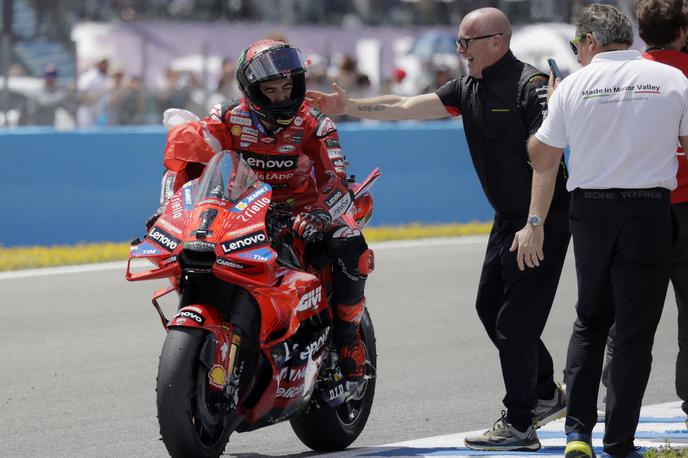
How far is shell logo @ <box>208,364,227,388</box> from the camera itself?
5.27 metres

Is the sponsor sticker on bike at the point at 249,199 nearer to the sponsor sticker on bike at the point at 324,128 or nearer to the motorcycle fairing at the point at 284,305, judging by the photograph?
the motorcycle fairing at the point at 284,305

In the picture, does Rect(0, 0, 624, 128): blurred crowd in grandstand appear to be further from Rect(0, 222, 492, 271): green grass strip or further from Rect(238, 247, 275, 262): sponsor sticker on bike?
Rect(0, 222, 492, 271): green grass strip

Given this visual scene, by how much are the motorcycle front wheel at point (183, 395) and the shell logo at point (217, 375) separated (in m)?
0.02

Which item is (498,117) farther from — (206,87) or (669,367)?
(206,87)

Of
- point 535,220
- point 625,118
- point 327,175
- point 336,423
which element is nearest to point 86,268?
point 336,423

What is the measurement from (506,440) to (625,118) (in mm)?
1737

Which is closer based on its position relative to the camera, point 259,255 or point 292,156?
point 259,255

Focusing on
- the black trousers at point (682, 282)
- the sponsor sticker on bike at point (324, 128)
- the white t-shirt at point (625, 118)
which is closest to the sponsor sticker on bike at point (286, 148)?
the sponsor sticker on bike at point (324, 128)

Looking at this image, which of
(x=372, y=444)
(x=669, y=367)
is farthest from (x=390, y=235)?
(x=372, y=444)

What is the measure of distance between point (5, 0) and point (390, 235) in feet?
20.5

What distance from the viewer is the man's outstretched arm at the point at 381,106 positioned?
6656 mm

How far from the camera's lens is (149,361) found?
28.0ft

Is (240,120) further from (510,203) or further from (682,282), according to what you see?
(682,282)

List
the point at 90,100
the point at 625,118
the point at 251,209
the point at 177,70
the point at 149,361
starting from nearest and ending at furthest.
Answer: the point at 625,118, the point at 251,209, the point at 149,361, the point at 90,100, the point at 177,70
